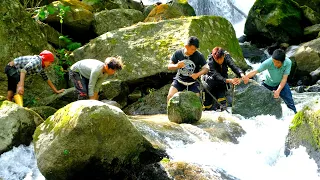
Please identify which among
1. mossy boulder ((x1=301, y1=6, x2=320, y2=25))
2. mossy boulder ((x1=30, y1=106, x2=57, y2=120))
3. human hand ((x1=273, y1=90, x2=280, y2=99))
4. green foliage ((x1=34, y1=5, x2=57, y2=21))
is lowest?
mossy boulder ((x1=301, y1=6, x2=320, y2=25))

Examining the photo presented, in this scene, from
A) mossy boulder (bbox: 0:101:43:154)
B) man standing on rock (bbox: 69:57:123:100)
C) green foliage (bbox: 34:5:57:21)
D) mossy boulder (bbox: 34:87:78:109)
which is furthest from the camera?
green foliage (bbox: 34:5:57:21)

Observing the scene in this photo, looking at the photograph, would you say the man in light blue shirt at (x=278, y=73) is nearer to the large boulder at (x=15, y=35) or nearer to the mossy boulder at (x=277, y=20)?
the large boulder at (x=15, y=35)

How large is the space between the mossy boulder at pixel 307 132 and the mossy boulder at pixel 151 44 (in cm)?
425

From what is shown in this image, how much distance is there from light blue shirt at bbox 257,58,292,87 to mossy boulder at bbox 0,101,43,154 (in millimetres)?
3808

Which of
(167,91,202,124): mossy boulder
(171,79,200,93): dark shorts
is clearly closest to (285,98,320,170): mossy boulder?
(167,91,202,124): mossy boulder

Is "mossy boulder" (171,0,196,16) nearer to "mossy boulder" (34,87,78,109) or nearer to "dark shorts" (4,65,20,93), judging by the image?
"mossy boulder" (34,87,78,109)

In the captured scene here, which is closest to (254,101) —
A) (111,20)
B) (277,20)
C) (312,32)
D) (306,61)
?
(111,20)

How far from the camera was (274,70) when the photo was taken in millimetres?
6746

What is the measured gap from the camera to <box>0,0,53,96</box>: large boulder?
8.48 metres

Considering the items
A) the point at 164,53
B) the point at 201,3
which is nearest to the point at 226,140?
the point at 164,53

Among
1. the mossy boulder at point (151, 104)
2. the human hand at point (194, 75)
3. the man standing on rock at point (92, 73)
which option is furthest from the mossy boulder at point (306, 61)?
the man standing on rock at point (92, 73)

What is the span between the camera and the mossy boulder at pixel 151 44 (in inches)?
353

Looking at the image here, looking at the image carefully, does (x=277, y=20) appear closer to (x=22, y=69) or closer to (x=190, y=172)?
(x=22, y=69)

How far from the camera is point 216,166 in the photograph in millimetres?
4770
